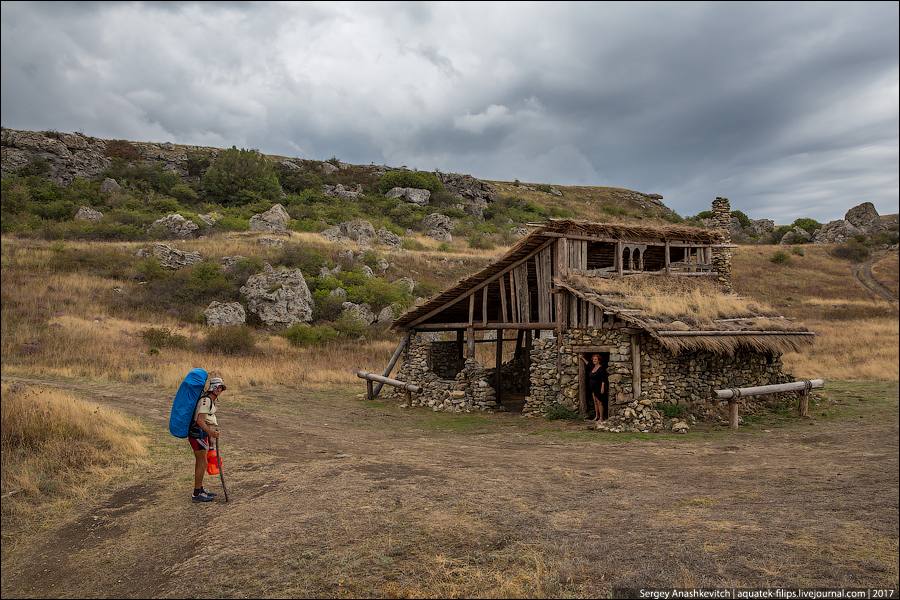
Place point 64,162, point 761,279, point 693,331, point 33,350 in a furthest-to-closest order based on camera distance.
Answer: point 64,162 → point 761,279 → point 33,350 → point 693,331

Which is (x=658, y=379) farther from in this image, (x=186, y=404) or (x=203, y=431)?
(x=186, y=404)

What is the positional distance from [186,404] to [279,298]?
2400 centimetres

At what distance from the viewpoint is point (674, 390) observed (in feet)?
38.2

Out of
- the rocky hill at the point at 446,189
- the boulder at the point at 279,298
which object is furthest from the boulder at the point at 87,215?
the boulder at the point at 279,298

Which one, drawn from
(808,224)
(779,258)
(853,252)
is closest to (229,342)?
(779,258)

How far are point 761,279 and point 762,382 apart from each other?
2713cm

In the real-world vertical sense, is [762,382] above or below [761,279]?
below

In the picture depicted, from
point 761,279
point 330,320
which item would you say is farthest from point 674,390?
point 761,279

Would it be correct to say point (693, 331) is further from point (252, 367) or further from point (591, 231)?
point (252, 367)

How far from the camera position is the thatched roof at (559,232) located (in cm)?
1366

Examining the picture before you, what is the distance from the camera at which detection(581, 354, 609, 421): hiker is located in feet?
39.9

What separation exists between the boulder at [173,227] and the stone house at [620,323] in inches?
1179

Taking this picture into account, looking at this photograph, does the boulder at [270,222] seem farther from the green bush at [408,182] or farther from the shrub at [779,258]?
the shrub at [779,258]

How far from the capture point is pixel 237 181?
5497 centimetres
